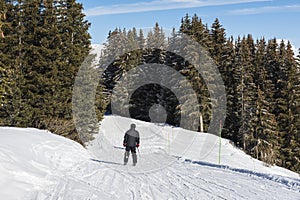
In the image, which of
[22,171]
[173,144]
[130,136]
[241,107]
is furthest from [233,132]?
[22,171]

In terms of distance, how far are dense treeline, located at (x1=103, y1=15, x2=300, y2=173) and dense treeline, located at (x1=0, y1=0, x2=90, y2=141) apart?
53.2 feet

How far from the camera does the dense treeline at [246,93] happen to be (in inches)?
1501

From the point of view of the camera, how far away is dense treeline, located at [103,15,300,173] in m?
38.1

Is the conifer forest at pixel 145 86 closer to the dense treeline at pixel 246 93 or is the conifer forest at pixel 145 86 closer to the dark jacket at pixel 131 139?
the dense treeline at pixel 246 93

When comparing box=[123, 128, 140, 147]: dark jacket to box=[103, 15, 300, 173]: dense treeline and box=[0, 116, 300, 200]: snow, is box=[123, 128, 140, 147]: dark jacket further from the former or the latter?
box=[103, 15, 300, 173]: dense treeline

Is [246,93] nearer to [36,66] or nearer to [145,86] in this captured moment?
[145,86]

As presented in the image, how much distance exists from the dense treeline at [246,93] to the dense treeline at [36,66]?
53.2ft

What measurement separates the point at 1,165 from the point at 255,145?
3286 cm

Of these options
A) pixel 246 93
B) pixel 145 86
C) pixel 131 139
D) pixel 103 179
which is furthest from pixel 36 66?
pixel 145 86

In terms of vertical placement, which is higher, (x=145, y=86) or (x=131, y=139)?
(x=145, y=86)

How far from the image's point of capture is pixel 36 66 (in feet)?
82.8

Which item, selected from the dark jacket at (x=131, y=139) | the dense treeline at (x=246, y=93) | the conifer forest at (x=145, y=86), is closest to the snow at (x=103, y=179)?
the dark jacket at (x=131, y=139)

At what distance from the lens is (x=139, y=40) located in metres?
64.0

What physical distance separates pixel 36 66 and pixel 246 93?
25682 mm
